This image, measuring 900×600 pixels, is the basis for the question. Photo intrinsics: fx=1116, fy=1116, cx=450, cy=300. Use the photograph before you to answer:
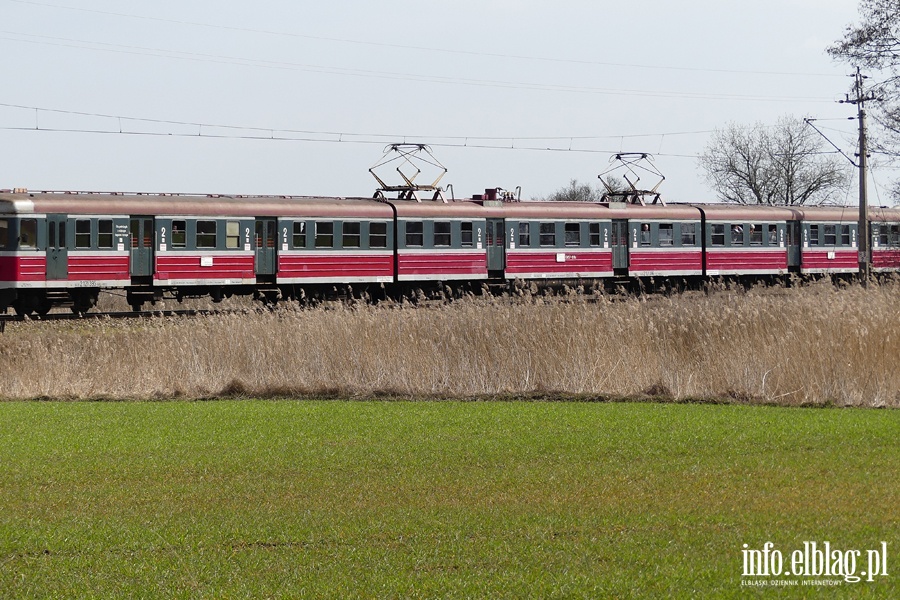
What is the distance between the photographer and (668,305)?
1728 centimetres

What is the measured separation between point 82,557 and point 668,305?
39.5 ft

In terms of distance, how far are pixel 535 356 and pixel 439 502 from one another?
7.35 metres

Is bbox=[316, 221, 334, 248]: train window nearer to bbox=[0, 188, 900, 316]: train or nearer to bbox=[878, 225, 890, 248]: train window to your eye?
bbox=[0, 188, 900, 316]: train

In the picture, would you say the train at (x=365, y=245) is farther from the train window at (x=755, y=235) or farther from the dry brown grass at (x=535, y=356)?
the dry brown grass at (x=535, y=356)

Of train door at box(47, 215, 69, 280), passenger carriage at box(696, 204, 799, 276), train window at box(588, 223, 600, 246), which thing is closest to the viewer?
train door at box(47, 215, 69, 280)

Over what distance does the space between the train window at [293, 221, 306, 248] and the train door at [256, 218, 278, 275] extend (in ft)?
1.89

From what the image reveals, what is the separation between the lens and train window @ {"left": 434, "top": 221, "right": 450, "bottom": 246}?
113 feet

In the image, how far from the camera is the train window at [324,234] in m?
32.2

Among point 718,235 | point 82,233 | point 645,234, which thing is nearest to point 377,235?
point 82,233

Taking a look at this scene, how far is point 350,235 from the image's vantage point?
107ft

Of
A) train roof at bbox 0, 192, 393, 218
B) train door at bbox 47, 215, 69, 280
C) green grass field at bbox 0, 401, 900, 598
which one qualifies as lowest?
green grass field at bbox 0, 401, 900, 598

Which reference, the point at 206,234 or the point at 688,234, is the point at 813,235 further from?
the point at 206,234

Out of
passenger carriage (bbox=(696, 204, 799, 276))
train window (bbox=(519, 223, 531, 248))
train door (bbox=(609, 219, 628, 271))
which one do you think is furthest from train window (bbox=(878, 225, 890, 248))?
train window (bbox=(519, 223, 531, 248))

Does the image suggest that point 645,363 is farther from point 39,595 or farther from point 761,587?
point 39,595
